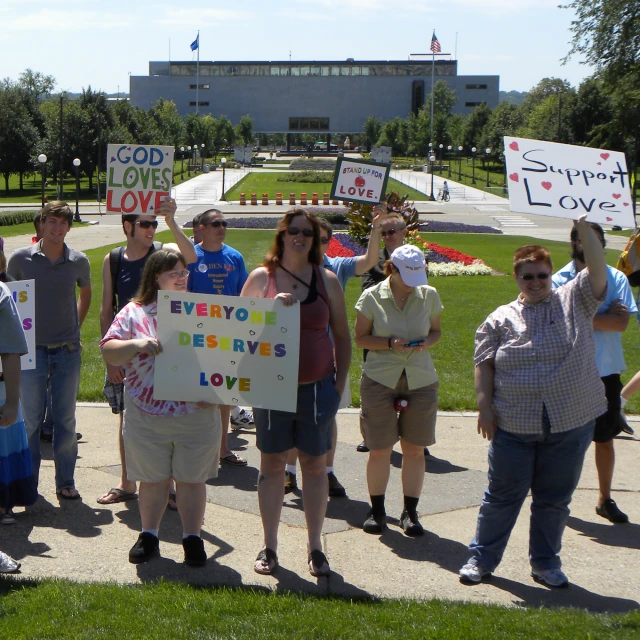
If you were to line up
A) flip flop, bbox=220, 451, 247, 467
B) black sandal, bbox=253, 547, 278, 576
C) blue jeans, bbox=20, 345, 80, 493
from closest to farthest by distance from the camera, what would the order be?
black sandal, bbox=253, 547, 278, 576 → blue jeans, bbox=20, 345, 80, 493 → flip flop, bbox=220, 451, 247, 467

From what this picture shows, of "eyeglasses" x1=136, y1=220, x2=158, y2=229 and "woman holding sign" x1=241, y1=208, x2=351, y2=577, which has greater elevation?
"eyeglasses" x1=136, y1=220, x2=158, y2=229

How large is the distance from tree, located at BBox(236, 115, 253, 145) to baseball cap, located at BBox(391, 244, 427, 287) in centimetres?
10876

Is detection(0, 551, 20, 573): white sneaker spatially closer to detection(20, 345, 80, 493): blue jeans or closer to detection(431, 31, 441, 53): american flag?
detection(20, 345, 80, 493): blue jeans

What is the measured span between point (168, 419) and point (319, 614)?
1.39m

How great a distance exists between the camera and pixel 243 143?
11550cm

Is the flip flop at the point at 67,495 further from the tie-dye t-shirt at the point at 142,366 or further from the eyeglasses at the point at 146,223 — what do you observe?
the eyeglasses at the point at 146,223

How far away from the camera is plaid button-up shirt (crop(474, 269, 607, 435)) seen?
463 centimetres

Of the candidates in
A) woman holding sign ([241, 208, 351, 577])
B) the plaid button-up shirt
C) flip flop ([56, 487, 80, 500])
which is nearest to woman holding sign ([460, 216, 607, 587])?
the plaid button-up shirt

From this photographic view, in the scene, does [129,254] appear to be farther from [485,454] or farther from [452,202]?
[452,202]

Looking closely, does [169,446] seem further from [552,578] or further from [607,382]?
[607,382]

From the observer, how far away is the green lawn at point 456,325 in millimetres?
9086

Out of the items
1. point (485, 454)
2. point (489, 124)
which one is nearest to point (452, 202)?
point (489, 124)

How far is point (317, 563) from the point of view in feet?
15.9

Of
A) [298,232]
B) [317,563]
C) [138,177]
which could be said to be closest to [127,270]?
[138,177]
